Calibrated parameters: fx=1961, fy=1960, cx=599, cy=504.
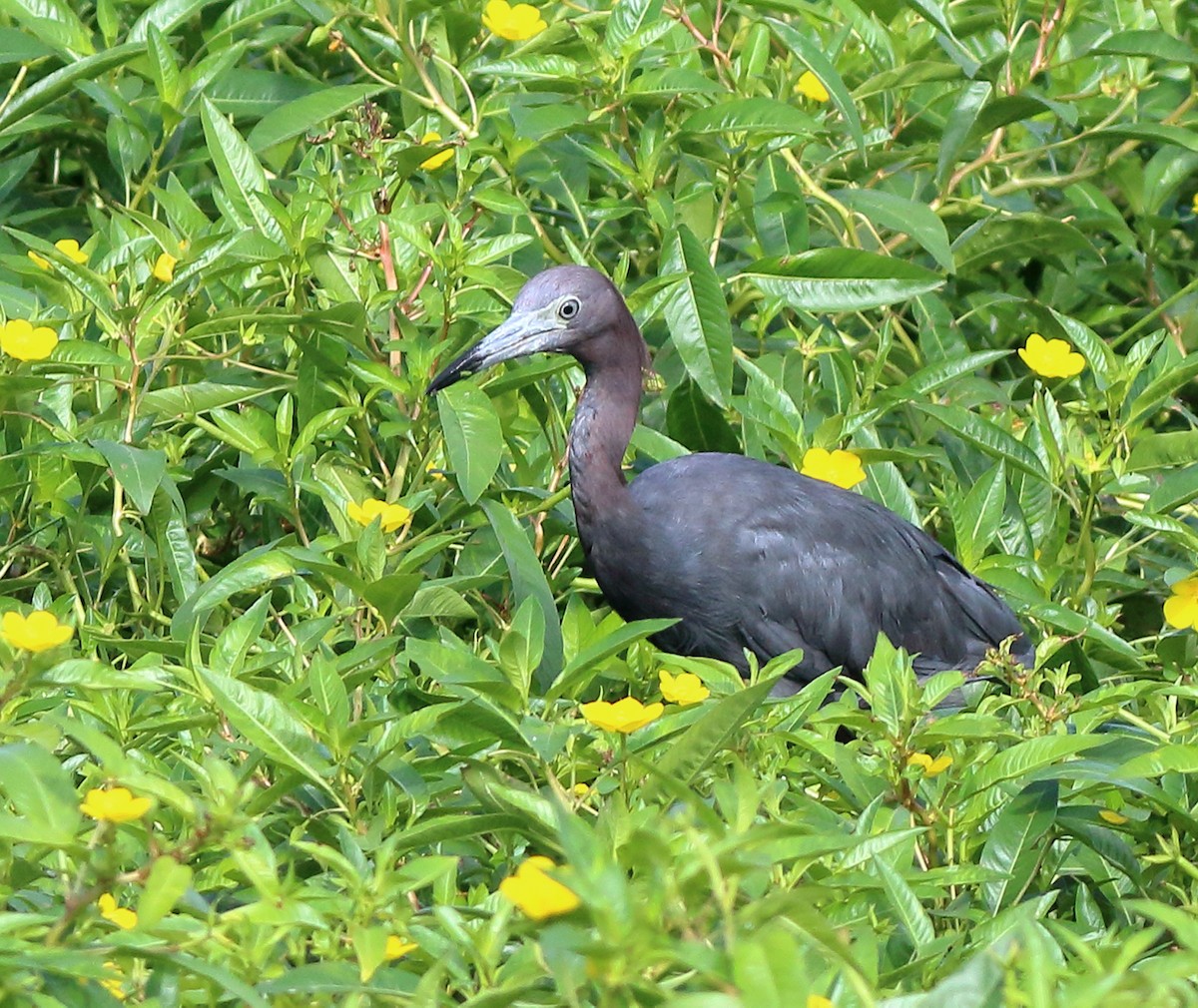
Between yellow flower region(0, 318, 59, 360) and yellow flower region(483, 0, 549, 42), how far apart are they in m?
1.47

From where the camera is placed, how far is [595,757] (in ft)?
9.52

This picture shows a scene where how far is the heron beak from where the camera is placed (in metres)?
4.23

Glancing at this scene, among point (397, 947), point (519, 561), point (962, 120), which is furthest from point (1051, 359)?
point (397, 947)

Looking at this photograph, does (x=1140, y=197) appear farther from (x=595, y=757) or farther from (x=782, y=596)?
(x=595, y=757)

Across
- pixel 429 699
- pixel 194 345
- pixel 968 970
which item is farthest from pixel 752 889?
pixel 194 345

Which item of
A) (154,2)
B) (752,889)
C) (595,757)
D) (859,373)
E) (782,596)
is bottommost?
(782,596)

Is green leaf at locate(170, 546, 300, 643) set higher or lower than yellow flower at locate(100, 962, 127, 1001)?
lower

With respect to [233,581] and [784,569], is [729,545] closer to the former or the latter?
[784,569]

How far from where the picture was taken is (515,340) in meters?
4.39

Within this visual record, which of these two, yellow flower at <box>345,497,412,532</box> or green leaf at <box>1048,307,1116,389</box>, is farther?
green leaf at <box>1048,307,1116,389</box>

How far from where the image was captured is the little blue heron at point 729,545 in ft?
14.8

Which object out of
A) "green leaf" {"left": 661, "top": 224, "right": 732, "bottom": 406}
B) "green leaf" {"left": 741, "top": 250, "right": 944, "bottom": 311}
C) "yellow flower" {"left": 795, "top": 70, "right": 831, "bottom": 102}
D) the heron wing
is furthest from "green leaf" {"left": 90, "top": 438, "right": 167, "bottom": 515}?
"yellow flower" {"left": 795, "top": 70, "right": 831, "bottom": 102}

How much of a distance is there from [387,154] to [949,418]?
1.35 meters

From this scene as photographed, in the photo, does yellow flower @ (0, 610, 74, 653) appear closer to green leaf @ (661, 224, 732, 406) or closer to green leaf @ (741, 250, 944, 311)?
green leaf @ (661, 224, 732, 406)
